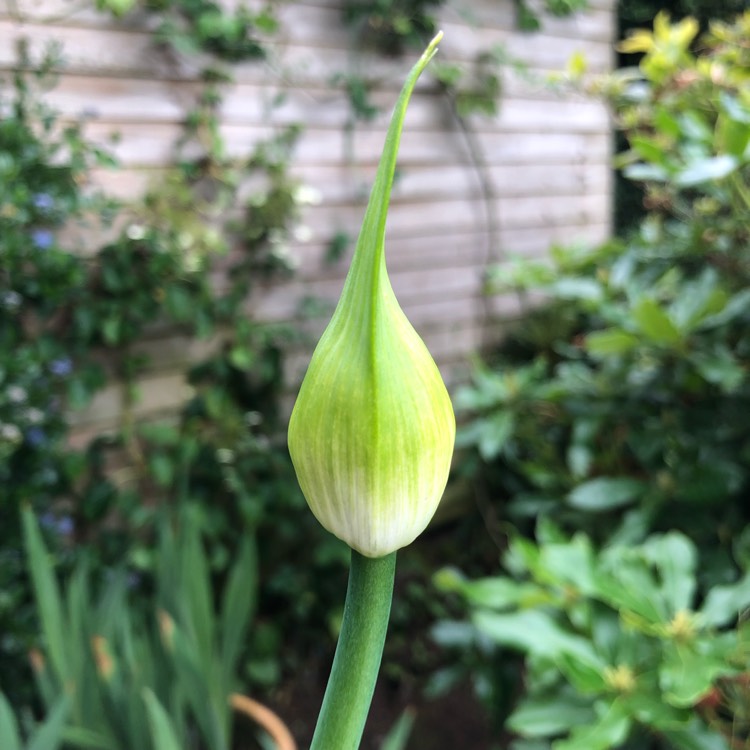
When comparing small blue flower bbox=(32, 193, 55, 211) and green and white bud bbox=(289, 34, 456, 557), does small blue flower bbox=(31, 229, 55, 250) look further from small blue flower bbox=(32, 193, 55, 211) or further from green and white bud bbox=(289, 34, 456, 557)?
green and white bud bbox=(289, 34, 456, 557)

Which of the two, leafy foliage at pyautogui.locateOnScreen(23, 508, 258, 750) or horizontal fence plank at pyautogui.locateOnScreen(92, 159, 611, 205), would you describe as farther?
horizontal fence plank at pyautogui.locateOnScreen(92, 159, 611, 205)

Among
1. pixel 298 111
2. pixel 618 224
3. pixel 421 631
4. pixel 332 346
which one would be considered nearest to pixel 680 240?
pixel 298 111

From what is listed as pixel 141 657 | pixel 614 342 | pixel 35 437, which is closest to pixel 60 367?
pixel 35 437

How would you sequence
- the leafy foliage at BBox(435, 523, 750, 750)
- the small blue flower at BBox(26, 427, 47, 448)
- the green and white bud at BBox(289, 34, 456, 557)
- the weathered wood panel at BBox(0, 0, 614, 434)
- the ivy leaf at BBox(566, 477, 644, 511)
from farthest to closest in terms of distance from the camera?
the weathered wood panel at BBox(0, 0, 614, 434), the small blue flower at BBox(26, 427, 47, 448), the ivy leaf at BBox(566, 477, 644, 511), the leafy foliage at BBox(435, 523, 750, 750), the green and white bud at BBox(289, 34, 456, 557)

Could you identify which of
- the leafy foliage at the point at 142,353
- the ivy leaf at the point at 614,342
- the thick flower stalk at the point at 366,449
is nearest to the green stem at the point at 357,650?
the thick flower stalk at the point at 366,449

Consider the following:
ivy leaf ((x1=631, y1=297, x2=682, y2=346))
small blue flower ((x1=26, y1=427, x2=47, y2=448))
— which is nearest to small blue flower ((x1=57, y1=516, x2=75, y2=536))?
small blue flower ((x1=26, y1=427, x2=47, y2=448))

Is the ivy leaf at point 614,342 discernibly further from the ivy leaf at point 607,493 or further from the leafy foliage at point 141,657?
the leafy foliage at point 141,657

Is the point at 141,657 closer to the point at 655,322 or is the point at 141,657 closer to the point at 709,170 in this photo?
the point at 655,322

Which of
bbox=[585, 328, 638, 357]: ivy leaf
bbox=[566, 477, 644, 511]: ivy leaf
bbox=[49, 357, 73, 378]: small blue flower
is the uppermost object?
bbox=[585, 328, 638, 357]: ivy leaf
